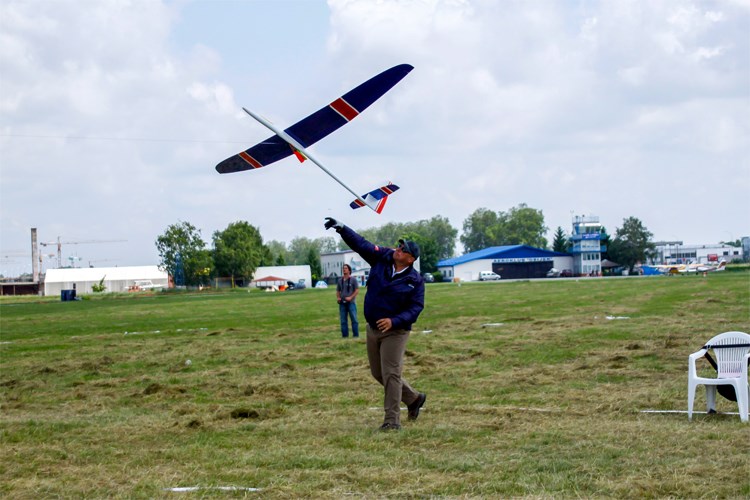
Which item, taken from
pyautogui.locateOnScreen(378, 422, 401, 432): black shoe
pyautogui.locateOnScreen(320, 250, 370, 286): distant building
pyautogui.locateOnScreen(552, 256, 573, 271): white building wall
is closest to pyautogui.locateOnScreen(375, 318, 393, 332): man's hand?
pyautogui.locateOnScreen(378, 422, 401, 432): black shoe

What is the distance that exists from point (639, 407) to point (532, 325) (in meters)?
12.2

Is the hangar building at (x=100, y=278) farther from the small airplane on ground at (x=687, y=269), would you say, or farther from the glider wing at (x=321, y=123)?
the glider wing at (x=321, y=123)

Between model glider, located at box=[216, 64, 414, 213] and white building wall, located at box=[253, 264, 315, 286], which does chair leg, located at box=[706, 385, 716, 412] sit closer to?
model glider, located at box=[216, 64, 414, 213]

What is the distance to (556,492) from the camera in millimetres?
5953

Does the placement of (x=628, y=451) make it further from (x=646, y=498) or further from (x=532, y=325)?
(x=532, y=325)

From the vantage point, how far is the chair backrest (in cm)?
923

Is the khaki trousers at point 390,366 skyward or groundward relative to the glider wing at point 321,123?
groundward

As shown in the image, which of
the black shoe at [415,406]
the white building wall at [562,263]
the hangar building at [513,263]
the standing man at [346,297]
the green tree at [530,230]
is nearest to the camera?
the black shoe at [415,406]

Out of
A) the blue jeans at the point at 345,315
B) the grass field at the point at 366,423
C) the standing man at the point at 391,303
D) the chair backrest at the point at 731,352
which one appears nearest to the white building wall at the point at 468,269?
the blue jeans at the point at 345,315

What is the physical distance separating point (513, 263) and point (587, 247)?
39.6ft

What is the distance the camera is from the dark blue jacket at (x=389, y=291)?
352 inches

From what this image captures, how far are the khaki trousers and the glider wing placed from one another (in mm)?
6435

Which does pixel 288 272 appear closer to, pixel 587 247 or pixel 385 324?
pixel 587 247

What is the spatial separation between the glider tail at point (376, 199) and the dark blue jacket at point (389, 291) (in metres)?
6.24
